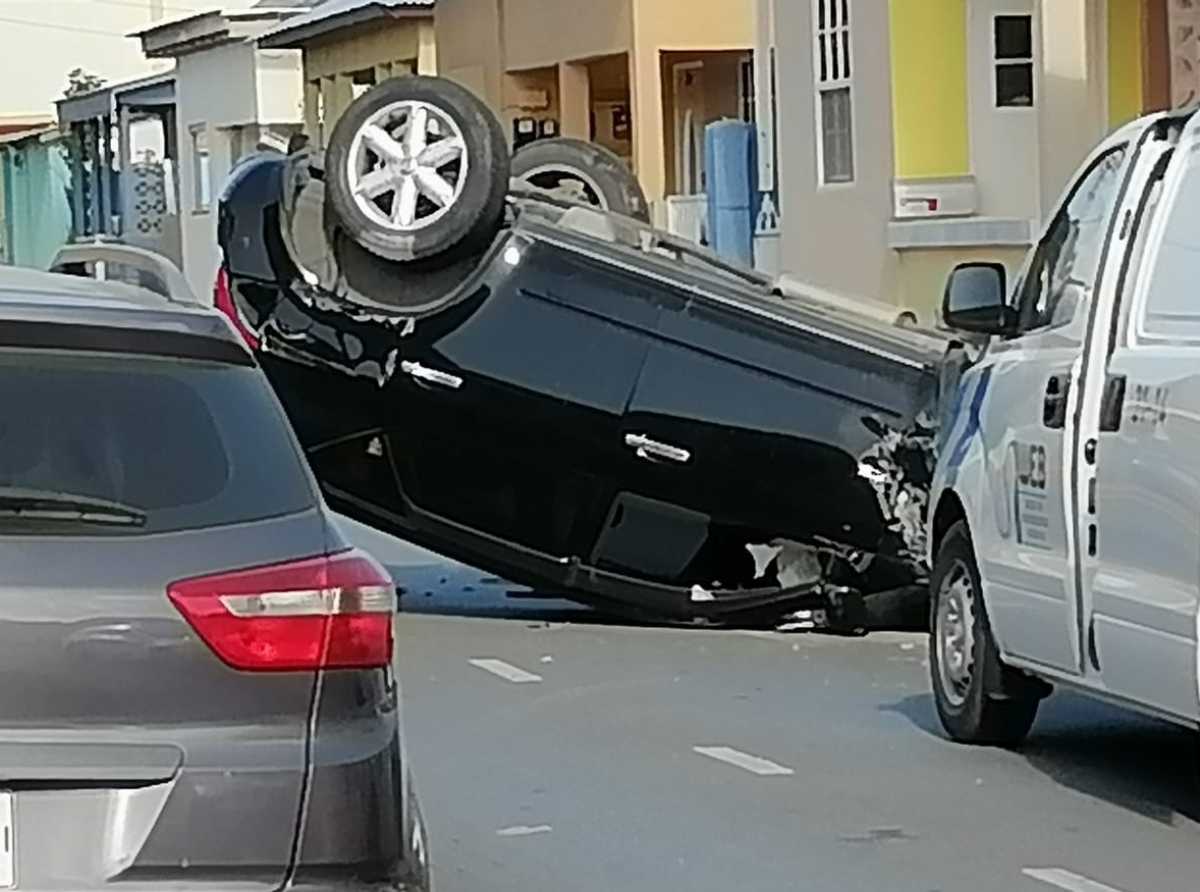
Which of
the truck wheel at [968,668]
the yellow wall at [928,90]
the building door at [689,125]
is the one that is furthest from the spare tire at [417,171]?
the building door at [689,125]

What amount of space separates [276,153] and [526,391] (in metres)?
2.33

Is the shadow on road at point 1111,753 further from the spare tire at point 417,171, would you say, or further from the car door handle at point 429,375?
the spare tire at point 417,171

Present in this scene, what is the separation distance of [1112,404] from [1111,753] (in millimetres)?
1933

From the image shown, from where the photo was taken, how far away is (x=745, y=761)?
33.6 ft

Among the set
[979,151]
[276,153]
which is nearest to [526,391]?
[276,153]

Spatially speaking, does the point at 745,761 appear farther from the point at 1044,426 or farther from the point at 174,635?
the point at 174,635

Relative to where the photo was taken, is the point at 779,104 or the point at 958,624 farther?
the point at 779,104

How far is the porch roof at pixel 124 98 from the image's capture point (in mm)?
52688

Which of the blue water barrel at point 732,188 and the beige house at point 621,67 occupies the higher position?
the beige house at point 621,67

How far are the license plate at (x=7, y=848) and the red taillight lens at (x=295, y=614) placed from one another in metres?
0.44

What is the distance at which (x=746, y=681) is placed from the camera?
482 inches

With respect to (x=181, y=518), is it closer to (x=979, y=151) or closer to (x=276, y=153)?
(x=276, y=153)

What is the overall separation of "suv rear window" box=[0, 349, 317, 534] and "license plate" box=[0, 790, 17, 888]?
20.0 inches

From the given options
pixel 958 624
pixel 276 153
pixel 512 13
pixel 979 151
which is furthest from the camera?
pixel 512 13
